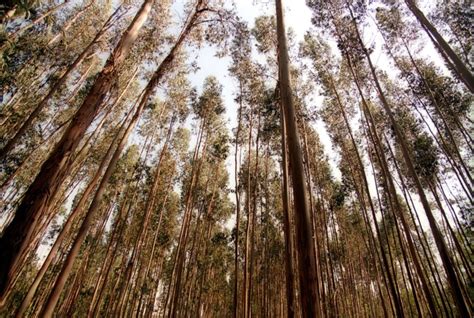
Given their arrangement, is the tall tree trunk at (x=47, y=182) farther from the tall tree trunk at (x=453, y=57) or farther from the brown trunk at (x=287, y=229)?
the tall tree trunk at (x=453, y=57)

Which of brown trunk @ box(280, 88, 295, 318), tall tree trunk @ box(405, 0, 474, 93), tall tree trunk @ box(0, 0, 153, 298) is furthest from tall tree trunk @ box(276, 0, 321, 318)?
tall tree trunk @ box(405, 0, 474, 93)

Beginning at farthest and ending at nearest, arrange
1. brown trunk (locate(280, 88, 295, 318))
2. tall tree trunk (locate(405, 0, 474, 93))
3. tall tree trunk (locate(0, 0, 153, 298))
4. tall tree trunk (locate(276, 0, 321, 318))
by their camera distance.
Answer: tall tree trunk (locate(405, 0, 474, 93)) → brown trunk (locate(280, 88, 295, 318)) → tall tree trunk (locate(0, 0, 153, 298)) → tall tree trunk (locate(276, 0, 321, 318))

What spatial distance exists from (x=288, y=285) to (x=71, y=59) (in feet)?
37.5

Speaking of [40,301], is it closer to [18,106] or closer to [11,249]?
[18,106]

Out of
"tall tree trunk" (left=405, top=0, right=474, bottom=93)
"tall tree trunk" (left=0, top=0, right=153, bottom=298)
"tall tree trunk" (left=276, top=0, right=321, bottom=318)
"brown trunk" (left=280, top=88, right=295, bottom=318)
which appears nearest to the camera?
"tall tree trunk" (left=276, top=0, right=321, bottom=318)

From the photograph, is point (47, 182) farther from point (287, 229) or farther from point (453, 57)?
point (453, 57)

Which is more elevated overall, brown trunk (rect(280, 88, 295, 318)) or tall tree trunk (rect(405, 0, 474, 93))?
tall tree trunk (rect(405, 0, 474, 93))

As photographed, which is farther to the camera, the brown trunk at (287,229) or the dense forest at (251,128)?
the dense forest at (251,128)

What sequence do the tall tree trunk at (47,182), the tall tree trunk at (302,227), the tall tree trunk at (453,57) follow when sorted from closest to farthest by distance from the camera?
the tall tree trunk at (302,227), the tall tree trunk at (47,182), the tall tree trunk at (453,57)

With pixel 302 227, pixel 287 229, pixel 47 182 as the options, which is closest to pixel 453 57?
pixel 287 229

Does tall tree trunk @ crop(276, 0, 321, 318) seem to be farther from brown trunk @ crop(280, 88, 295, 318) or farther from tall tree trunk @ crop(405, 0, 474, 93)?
tall tree trunk @ crop(405, 0, 474, 93)

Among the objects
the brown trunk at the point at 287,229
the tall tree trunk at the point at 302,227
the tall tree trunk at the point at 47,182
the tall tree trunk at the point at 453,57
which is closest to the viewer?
the tall tree trunk at the point at 302,227

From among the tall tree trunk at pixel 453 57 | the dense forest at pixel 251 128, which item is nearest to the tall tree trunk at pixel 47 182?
the dense forest at pixel 251 128

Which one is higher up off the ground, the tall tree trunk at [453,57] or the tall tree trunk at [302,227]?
the tall tree trunk at [453,57]
